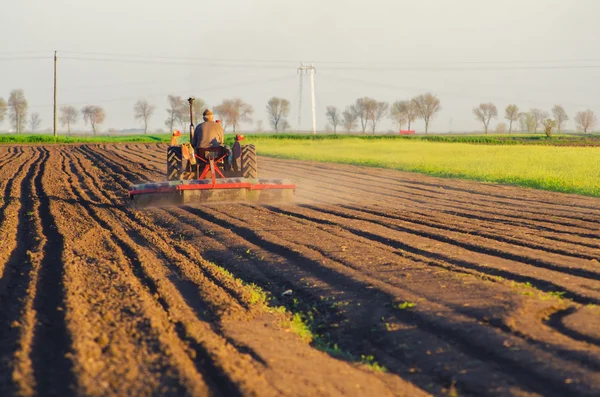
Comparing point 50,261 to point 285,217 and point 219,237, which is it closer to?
point 219,237

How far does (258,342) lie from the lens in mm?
5781

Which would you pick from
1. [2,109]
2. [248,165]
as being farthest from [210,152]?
[2,109]

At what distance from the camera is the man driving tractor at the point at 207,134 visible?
596 inches

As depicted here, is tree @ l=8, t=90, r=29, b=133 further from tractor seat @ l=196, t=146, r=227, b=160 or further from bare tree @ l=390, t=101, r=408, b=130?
tractor seat @ l=196, t=146, r=227, b=160

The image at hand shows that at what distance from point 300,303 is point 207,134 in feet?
27.9

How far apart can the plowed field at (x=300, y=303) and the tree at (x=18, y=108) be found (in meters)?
123

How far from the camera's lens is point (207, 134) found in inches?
598

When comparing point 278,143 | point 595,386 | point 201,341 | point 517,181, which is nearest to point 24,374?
point 201,341

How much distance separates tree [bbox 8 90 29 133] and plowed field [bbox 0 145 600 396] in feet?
405

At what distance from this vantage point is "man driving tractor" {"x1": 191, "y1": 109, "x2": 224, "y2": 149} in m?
15.1

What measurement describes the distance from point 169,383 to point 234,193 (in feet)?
32.9

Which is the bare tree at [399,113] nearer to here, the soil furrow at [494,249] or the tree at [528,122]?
the tree at [528,122]

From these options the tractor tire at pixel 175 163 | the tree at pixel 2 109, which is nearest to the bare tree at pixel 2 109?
the tree at pixel 2 109

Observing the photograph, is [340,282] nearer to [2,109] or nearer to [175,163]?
[175,163]
